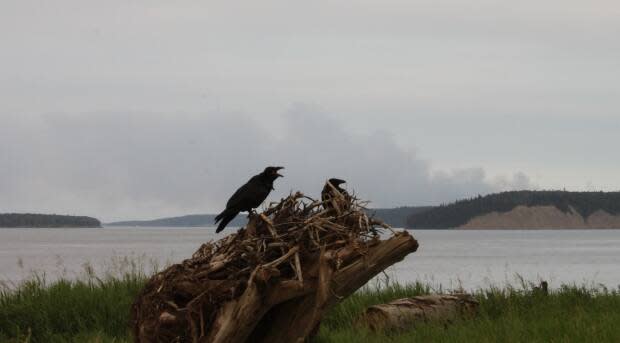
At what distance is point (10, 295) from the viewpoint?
1625 centimetres

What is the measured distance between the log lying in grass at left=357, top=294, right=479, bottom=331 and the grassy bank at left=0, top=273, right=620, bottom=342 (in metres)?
0.26

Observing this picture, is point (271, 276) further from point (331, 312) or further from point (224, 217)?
point (331, 312)

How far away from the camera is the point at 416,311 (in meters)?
14.4

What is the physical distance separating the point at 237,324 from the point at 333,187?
6.71 ft

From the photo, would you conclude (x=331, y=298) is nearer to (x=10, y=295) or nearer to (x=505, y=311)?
(x=505, y=311)

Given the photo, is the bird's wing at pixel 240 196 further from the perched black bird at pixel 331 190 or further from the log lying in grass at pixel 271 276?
the perched black bird at pixel 331 190

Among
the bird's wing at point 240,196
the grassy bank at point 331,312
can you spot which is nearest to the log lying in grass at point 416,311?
the grassy bank at point 331,312

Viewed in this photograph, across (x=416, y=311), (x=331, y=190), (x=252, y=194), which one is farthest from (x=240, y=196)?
(x=416, y=311)

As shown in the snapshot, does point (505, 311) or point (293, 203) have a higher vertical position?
point (293, 203)

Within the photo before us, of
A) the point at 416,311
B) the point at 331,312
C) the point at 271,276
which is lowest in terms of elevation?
the point at 331,312

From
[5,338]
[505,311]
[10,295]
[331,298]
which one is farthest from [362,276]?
[10,295]

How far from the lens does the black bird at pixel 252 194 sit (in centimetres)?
954

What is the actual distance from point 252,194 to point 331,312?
20.8ft

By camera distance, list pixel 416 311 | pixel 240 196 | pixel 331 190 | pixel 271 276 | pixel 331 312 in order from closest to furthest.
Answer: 1. pixel 271 276
2. pixel 240 196
3. pixel 331 190
4. pixel 416 311
5. pixel 331 312
